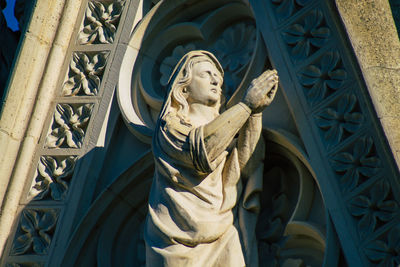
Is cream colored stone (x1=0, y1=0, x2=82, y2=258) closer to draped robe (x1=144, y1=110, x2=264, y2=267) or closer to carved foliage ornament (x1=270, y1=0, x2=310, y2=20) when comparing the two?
draped robe (x1=144, y1=110, x2=264, y2=267)

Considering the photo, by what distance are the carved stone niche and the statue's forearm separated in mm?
480

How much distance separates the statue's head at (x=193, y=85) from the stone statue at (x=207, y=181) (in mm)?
11

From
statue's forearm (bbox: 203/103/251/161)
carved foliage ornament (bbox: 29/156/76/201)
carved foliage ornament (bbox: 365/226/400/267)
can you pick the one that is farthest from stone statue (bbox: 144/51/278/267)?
carved foliage ornament (bbox: 29/156/76/201)

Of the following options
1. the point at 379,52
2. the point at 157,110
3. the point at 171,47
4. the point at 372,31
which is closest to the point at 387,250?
the point at 379,52

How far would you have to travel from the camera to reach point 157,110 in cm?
1052

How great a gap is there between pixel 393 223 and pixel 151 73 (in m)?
2.78

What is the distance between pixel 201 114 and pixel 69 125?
1407mm

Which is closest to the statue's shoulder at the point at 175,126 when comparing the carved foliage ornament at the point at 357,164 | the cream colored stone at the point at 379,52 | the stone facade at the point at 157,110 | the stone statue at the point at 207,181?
the stone statue at the point at 207,181

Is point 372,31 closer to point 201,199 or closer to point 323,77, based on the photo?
point 323,77

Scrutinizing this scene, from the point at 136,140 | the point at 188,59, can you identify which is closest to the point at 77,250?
the point at 136,140

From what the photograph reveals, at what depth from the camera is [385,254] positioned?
880 cm

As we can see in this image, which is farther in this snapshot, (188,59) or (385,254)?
(188,59)

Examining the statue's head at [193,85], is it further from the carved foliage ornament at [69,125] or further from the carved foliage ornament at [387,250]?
the carved foliage ornament at [387,250]

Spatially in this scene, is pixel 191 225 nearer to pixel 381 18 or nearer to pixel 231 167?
pixel 231 167
